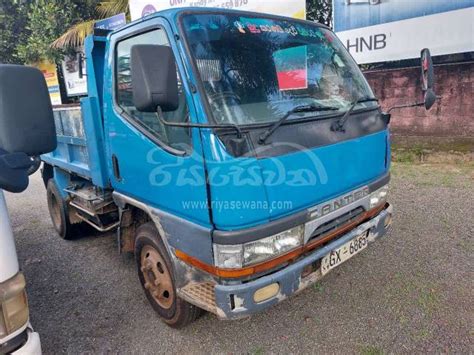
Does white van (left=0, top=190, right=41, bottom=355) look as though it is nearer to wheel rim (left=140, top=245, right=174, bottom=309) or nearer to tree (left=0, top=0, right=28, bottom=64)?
wheel rim (left=140, top=245, right=174, bottom=309)

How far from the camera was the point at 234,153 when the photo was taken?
6.20ft

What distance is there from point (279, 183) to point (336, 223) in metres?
0.68

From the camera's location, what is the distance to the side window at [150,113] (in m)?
2.12

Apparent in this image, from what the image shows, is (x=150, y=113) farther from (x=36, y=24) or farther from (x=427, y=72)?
(x=36, y=24)

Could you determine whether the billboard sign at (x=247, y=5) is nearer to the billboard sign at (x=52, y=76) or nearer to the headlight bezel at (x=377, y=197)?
the headlight bezel at (x=377, y=197)

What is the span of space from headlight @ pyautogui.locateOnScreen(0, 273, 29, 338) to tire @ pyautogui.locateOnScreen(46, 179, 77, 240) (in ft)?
8.88

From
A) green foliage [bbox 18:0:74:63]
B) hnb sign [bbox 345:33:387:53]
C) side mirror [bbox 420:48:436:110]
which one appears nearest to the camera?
side mirror [bbox 420:48:436:110]

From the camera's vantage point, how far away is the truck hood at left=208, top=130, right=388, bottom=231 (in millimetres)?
1904

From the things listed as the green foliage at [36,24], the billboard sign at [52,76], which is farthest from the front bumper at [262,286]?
the billboard sign at [52,76]

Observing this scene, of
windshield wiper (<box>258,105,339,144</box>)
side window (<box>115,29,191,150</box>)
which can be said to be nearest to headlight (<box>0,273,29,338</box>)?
side window (<box>115,29,191,150</box>)

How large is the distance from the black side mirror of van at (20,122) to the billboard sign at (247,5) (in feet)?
16.3

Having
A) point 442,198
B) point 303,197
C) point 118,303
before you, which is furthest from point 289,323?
point 442,198

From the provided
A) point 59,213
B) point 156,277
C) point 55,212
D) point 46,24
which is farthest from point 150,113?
point 46,24

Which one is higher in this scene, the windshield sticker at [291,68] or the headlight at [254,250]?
the windshield sticker at [291,68]
